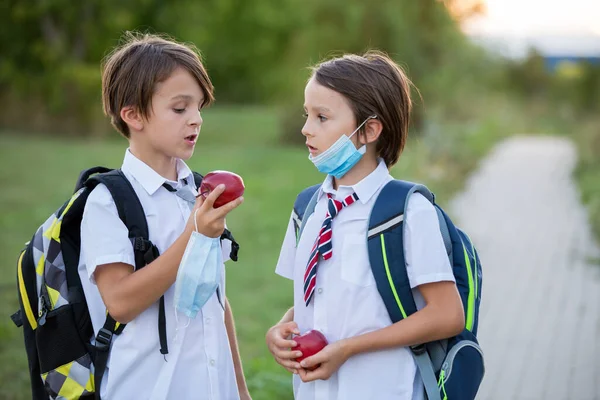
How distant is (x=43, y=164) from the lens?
56.1ft

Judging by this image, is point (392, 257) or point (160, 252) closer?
point (392, 257)

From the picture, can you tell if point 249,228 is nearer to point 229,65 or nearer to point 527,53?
point 527,53

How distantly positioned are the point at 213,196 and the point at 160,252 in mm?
291

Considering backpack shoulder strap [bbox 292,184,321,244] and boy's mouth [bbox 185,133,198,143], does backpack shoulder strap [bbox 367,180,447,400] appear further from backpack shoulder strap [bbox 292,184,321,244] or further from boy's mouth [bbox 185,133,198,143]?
boy's mouth [bbox 185,133,198,143]

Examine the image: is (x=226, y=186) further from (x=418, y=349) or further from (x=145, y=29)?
(x=145, y=29)

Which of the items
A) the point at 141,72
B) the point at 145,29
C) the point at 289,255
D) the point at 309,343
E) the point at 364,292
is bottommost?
the point at 309,343

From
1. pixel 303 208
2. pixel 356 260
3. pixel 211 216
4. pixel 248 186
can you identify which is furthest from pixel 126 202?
pixel 248 186

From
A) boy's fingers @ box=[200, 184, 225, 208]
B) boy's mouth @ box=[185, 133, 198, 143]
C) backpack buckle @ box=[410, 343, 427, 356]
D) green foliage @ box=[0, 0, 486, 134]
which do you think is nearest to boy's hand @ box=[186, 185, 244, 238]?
boy's fingers @ box=[200, 184, 225, 208]

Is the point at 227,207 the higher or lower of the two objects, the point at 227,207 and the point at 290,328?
the higher

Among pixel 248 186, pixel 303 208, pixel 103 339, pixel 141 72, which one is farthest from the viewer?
pixel 248 186

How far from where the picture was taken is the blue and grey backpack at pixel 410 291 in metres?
2.49

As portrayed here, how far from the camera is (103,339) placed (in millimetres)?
2537

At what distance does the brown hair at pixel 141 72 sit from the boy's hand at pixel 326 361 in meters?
0.93

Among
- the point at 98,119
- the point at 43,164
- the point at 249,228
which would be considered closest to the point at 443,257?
the point at 249,228
